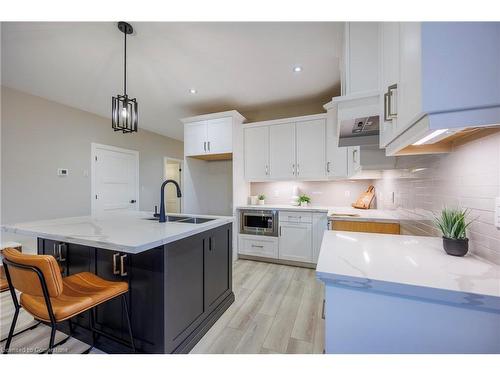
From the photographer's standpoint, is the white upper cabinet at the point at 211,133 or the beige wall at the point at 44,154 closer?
the beige wall at the point at 44,154

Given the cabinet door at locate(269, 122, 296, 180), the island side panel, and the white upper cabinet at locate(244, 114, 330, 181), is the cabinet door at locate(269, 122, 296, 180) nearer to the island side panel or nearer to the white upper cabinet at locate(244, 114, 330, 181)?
the white upper cabinet at locate(244, 114, 330, 181)

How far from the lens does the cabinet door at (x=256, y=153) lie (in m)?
3.48

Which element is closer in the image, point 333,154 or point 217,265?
point 217,265

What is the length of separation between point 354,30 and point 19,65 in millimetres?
3444

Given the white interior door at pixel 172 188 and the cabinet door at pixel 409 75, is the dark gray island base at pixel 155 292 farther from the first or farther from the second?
the white interior door at pixel 172 188

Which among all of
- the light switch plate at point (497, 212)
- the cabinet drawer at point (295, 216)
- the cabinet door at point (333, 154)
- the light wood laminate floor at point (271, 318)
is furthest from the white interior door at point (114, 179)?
the light switch plate at point (497, 212)

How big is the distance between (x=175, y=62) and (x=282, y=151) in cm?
191

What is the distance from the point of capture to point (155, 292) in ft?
4.36

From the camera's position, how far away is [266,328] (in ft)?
5.74

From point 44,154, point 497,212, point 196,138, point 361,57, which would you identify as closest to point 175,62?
point 196,138

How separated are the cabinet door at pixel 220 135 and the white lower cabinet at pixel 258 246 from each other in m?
1.47

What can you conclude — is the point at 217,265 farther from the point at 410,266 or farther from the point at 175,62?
the point at 175,62

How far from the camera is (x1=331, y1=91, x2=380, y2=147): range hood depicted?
1.19 meters
